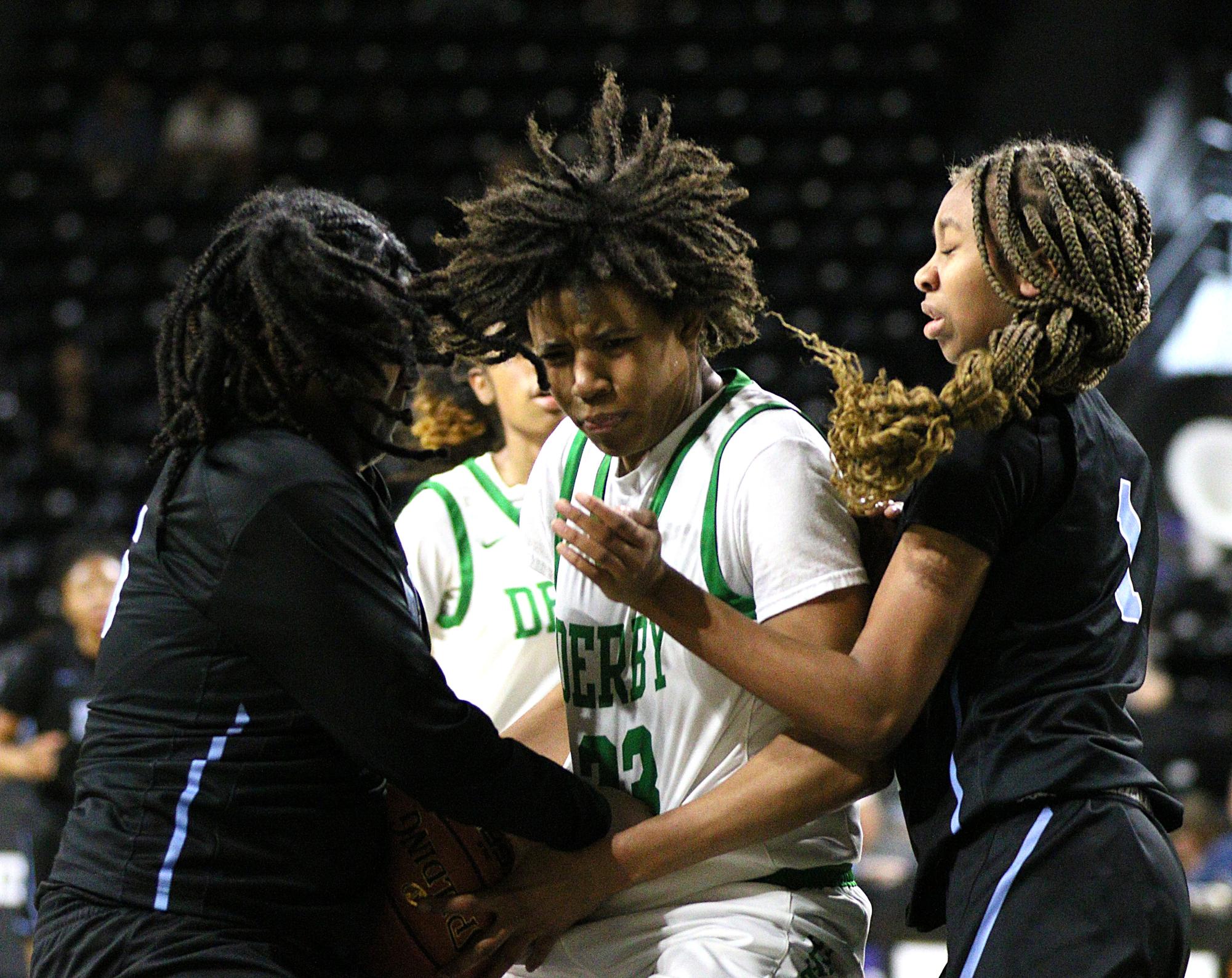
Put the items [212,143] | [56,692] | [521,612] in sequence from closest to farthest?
[521,612] → [56,692] → [212,143]

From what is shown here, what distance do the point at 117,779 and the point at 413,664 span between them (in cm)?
46

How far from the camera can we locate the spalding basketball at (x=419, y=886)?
8.00 feet

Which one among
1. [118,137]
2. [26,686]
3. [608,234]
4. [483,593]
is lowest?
[26,686]

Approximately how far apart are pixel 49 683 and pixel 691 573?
485 centimetres

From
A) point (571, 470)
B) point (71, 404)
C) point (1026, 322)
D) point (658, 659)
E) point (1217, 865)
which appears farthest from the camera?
point (71, 404)

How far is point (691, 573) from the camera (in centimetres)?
253

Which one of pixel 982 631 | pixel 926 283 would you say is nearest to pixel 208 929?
pixel 982 631

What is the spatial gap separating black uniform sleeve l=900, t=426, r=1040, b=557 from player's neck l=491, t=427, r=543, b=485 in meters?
1.37

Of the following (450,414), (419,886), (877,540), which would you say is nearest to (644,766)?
(419,886)

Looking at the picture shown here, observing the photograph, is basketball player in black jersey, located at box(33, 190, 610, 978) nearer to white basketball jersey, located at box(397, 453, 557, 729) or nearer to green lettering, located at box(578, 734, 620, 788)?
green lettering, located at box(578, 734, 620, 788)

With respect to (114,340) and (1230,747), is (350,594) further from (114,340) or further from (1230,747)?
(114,340)

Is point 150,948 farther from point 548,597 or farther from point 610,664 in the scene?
point 548,597

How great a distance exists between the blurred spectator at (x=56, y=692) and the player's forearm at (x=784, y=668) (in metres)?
4.39

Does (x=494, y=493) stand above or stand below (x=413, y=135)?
below
